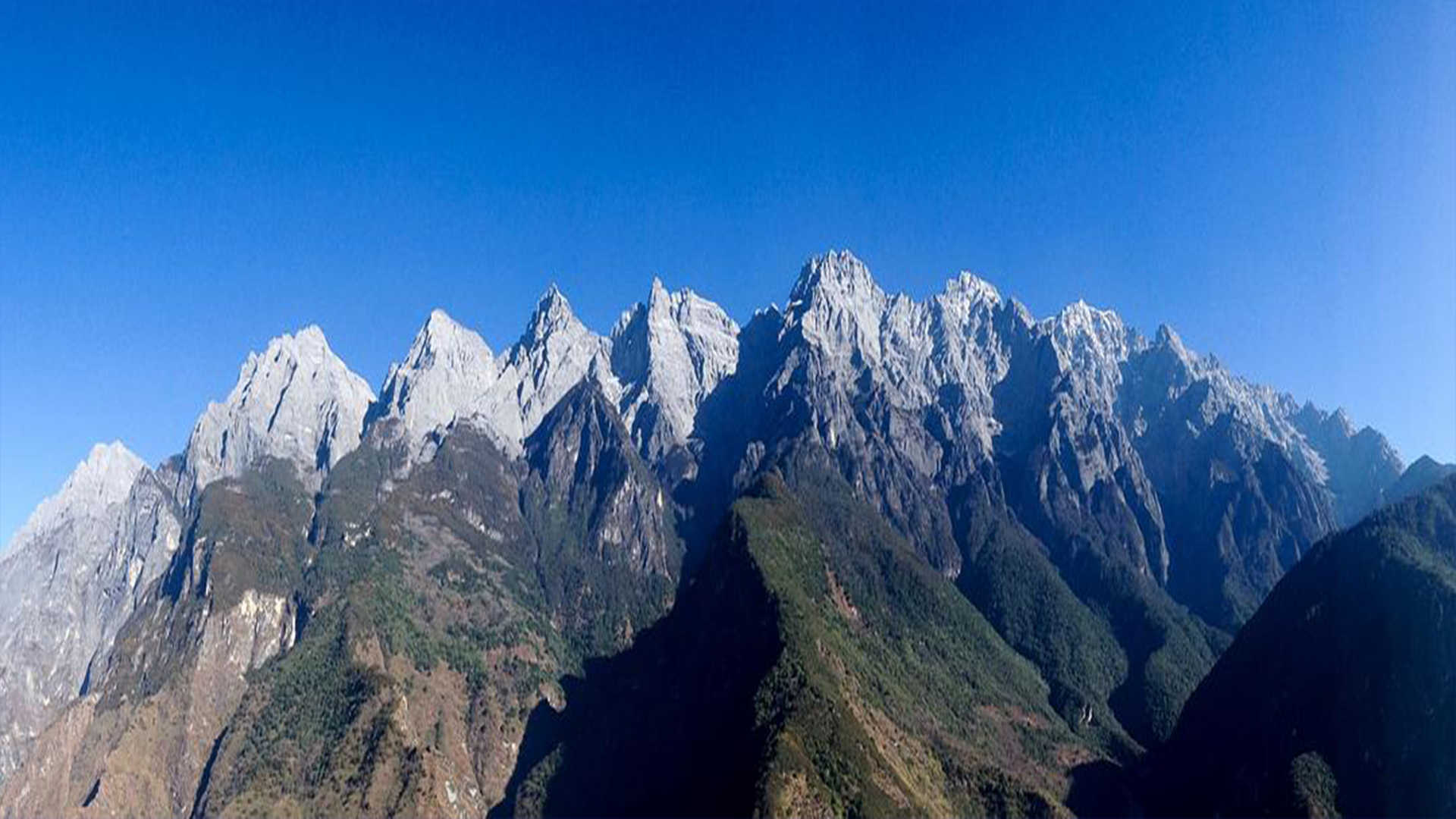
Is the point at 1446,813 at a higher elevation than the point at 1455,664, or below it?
below

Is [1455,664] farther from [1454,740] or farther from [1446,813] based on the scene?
[1446,813]

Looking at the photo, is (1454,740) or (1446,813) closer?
(1446,813)

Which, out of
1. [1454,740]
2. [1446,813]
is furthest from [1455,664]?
[1446,813]

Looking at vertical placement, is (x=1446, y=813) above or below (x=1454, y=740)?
below

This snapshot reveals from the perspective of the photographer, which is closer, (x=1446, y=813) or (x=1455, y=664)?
(x=1446, y=813)
